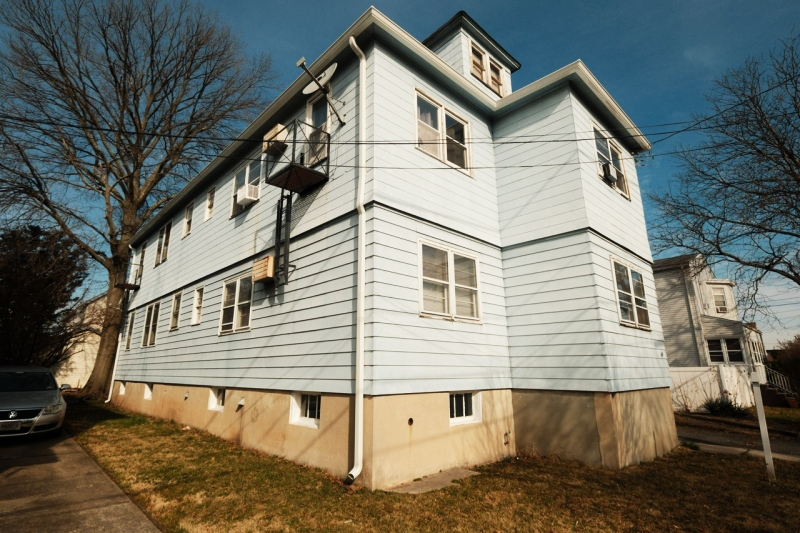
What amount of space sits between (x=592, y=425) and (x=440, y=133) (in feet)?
19.5

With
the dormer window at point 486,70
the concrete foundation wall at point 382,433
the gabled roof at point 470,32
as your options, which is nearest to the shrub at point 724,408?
the concrete foundation wall at point 382,433

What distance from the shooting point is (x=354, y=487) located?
216 inches

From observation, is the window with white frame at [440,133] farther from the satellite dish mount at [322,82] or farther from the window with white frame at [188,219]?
the window with white frame at [188,219]

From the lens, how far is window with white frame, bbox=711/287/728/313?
78.7ft

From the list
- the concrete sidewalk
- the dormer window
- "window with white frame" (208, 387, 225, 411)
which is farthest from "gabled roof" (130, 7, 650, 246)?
the concrete sidewalk

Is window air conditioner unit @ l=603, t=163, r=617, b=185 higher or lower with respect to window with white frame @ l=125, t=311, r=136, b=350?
higher

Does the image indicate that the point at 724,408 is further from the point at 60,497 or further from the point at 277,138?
the point at 60,497

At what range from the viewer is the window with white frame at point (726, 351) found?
2008 cm

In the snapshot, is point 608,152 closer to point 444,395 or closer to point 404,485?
point 444,395

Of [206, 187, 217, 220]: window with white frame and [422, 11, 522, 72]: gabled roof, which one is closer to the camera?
[422, 11, 522, 72]: gabled roof

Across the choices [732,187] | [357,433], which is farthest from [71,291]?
[732,187]

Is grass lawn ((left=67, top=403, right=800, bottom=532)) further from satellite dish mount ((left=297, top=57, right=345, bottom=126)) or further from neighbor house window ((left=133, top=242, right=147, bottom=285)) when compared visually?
neighbor house window ((left=133, top=242, right=147, bottom=285))

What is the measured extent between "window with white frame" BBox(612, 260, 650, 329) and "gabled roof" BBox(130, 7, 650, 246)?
12.1 ft

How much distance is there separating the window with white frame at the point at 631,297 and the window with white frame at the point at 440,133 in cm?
382
